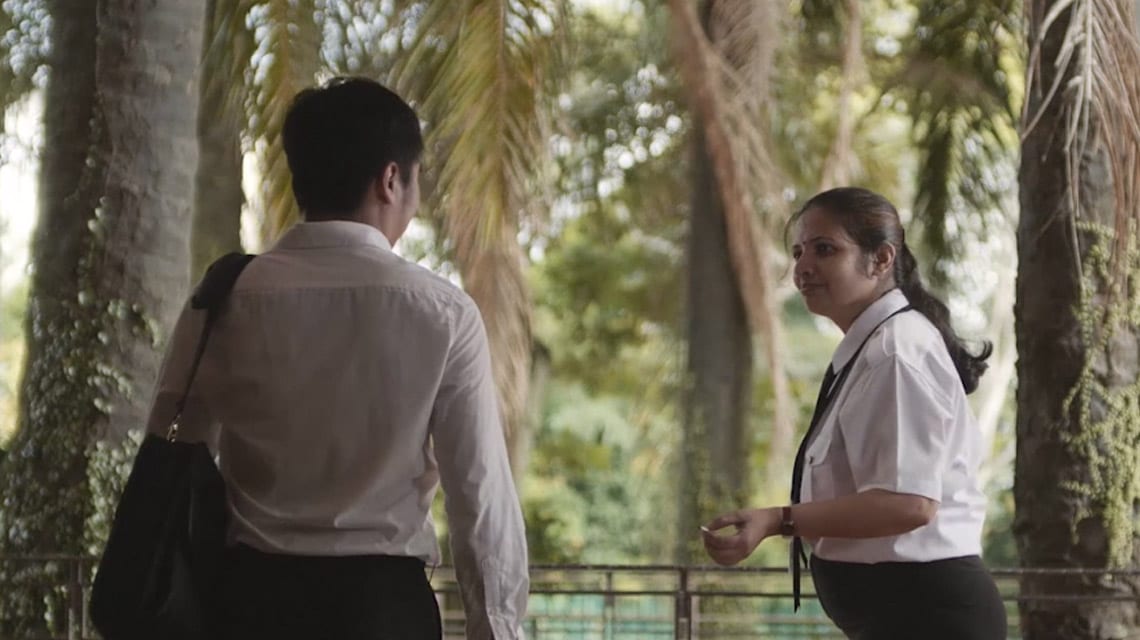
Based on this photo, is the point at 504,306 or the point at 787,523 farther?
the point at 504,306

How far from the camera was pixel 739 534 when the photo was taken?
265 cm

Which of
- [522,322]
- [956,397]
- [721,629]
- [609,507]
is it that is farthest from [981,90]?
[609,507]

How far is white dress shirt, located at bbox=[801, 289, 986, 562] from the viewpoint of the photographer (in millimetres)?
2717

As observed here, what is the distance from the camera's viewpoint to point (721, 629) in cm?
1246

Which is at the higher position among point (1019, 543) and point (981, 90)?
point (981, 90)

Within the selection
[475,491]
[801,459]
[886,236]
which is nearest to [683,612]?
[801,459]

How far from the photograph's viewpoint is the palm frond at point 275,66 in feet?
25.4

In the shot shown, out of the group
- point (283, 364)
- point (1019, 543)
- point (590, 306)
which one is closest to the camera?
point (283, 364)

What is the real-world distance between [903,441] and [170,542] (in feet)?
4.06

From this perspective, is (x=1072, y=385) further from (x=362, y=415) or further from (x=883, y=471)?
(x=362, y=415)

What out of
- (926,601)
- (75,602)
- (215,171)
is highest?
(215,171)

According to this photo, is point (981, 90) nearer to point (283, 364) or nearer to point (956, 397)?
point (956, 397)

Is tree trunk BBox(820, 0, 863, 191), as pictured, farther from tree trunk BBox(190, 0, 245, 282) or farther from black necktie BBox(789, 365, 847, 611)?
black necktie BBox(789, 365, 847, 611)

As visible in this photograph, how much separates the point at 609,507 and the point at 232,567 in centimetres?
2515
